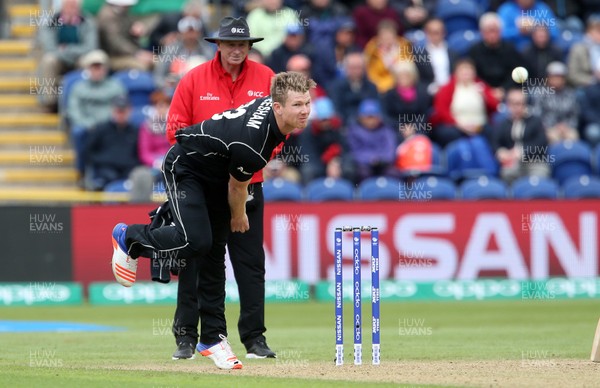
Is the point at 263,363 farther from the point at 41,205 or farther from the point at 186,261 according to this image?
the point at 41,205

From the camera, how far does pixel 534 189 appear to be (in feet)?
56.0

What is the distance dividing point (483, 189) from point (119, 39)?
20.8ft

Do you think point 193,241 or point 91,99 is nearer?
point 193,241

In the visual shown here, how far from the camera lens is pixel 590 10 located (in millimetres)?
22031

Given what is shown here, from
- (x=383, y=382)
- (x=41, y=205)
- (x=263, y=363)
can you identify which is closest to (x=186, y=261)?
(x=263, y=363)

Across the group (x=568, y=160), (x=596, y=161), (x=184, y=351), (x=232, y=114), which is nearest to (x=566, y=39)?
(x=596, y=161)

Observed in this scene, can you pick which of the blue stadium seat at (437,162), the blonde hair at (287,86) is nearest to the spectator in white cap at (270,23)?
the blue stadium seat at (437,162)

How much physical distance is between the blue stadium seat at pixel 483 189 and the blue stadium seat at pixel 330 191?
4.99ft

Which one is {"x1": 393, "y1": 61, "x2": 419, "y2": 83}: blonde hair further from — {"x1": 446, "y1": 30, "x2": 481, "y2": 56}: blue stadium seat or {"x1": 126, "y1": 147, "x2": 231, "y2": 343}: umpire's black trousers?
{"x1": 126, "y1": 147, "x2": 231, "y2": 343}: umpire's black trousers

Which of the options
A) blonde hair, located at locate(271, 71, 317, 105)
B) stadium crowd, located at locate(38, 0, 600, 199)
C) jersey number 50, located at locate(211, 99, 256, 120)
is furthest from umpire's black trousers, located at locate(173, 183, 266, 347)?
stadium crowd, located at locate(38, 0, 600, 199)

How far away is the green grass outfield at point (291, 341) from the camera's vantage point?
8500 millimetres

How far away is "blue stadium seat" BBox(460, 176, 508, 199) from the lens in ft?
55.4

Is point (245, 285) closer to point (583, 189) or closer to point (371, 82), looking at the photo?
point (583, 189)

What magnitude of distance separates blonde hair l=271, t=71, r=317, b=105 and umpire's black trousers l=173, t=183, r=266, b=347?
133cm
